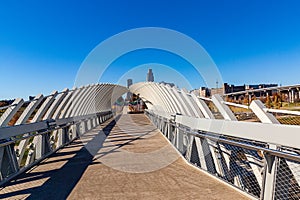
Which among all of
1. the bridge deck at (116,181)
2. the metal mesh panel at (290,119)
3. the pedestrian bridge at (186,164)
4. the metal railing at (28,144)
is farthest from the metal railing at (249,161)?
the metal railing at (28,144)

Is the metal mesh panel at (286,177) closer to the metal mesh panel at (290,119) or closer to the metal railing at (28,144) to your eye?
the metal mesh panel at (290,119)

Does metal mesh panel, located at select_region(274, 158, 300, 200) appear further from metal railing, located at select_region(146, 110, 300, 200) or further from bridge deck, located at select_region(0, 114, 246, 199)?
bridge deck, located at select_region(0, 114, 246, 199)

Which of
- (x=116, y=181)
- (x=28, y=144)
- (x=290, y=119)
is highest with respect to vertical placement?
(x=290, y=119)

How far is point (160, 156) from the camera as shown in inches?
272

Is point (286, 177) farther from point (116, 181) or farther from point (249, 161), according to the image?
point (116, 181)

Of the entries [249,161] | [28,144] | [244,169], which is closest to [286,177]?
[249,161]

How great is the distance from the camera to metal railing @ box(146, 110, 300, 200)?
10.2 feet

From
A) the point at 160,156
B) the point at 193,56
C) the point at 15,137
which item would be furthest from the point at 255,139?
the point at 193,56

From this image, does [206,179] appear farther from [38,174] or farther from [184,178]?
[38,174]

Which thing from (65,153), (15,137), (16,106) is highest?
(16,106)

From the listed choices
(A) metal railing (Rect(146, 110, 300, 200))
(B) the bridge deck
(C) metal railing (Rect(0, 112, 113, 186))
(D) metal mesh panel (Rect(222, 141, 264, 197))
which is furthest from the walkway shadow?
(D) metal mesh panel (Rect(222, 141, 264, 197))

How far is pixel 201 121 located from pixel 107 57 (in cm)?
1491

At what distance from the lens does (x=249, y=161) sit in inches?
164

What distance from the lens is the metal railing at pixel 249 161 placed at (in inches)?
123
